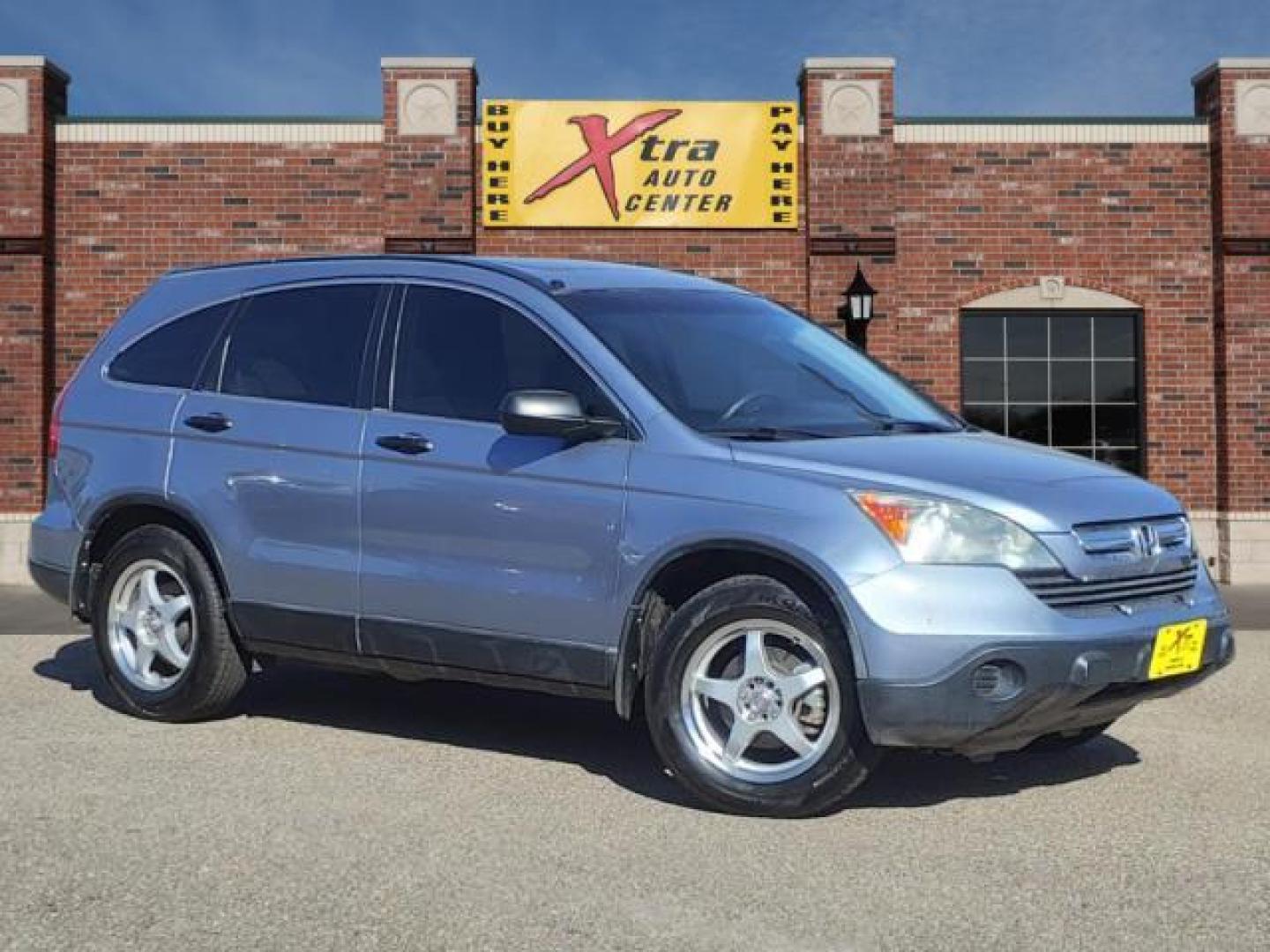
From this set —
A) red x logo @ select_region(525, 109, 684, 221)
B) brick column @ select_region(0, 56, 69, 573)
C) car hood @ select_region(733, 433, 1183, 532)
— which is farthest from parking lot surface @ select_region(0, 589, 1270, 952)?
red x logo @ select_region(525, 109, 684, 221)

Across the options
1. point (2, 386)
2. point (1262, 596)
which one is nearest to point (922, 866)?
point (1262, 596)

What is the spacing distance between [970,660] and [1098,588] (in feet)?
1.77

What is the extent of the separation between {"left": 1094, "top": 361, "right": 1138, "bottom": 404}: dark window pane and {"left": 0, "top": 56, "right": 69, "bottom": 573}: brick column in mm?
11220

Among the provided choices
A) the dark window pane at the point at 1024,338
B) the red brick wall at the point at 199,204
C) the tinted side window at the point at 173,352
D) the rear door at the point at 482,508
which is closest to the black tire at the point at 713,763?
the rear door at the point at 482,508

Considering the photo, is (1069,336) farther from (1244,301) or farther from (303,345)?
(303,345)

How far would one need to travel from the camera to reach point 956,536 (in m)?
4.91

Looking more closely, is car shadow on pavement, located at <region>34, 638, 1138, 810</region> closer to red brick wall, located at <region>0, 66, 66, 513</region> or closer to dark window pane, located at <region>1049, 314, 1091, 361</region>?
red brick wall, located at <region>0, 66, 66, 513</region>

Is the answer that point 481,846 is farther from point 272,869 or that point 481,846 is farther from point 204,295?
point 204,295

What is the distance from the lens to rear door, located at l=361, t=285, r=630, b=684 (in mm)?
5512

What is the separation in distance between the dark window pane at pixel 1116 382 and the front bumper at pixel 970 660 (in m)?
12.7

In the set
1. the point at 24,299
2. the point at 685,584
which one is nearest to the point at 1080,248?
the point at 24,299

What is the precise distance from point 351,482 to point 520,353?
0.83m

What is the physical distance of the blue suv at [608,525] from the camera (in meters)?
4.93

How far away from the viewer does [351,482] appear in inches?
241
